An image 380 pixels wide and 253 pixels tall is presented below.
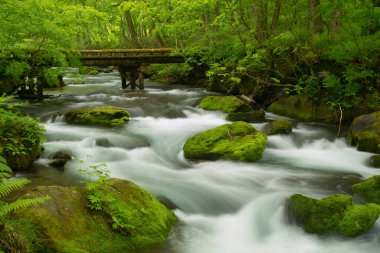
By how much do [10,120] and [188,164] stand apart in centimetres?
391

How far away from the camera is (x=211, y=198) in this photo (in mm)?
6355

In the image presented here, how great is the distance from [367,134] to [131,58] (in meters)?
12.8

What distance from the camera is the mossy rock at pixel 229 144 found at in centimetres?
820

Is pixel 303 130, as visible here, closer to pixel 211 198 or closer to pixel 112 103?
pixel 211 198

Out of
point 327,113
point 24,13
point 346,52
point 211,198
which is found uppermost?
point 24,13

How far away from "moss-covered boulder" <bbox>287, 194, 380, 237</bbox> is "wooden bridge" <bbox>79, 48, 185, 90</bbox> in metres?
13.6

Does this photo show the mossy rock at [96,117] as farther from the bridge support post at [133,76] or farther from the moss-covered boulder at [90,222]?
the bridge support post at [133,76]

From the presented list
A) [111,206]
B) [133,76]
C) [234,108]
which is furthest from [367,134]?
[133,76]

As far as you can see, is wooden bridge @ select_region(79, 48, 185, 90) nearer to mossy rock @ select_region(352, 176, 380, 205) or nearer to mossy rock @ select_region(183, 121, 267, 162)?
mossy rock @ select_region(183, 121, 267, 162)

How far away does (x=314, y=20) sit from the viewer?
13.5 meters

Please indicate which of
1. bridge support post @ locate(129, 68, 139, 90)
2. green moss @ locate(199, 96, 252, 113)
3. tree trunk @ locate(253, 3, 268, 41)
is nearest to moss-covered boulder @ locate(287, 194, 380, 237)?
green moss @ locate(199, 96, 252, 113)

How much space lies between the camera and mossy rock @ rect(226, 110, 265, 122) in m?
11.6

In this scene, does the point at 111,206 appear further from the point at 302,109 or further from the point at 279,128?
the point at 302,109

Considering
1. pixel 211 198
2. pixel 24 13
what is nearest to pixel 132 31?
pixel 24 13
